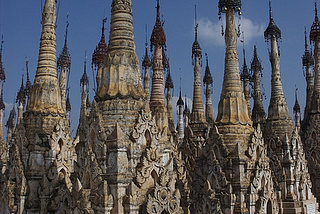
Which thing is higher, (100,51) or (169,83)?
(169,83)

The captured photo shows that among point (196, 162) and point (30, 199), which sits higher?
point (196, 162)

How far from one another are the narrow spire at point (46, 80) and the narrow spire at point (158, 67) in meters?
4.90

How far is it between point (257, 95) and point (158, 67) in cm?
1691

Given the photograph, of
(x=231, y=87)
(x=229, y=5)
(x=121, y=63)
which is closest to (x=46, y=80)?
(x=121, y=63)

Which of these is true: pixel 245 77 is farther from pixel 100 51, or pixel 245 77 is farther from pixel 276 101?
pixel 100 51

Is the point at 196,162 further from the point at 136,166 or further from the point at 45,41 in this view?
the point at 45,41

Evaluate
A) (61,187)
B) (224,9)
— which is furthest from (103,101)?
(224,9)

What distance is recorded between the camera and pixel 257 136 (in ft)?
63.9

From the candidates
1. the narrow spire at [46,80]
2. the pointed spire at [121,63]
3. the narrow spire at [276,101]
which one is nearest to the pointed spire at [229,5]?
the narrow spire at [276,101]

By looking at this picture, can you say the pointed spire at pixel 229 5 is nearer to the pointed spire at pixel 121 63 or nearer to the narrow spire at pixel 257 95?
the pointed spire at pixel 121 63

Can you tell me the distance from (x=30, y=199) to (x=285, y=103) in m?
17.5

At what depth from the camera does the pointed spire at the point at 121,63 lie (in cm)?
1463

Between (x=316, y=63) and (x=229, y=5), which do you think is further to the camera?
(x=316, y=63)

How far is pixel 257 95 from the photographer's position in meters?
34.9
